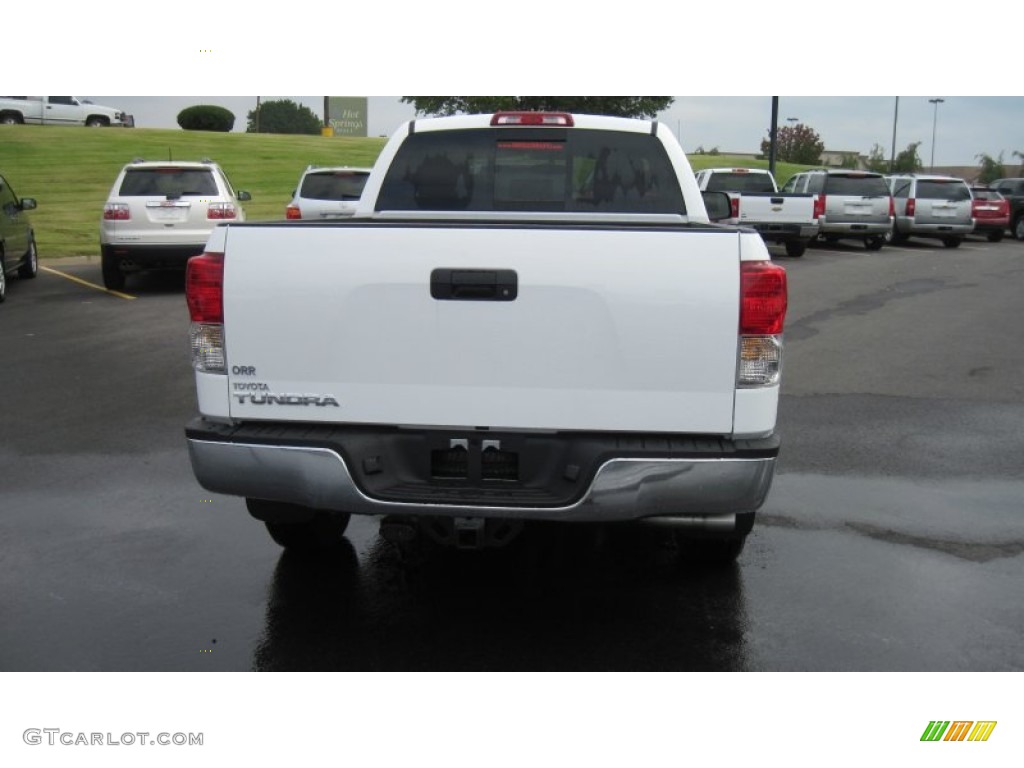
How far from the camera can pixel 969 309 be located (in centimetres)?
1512

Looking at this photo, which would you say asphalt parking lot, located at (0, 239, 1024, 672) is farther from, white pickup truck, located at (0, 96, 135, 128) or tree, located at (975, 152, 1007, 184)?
tree, located at (975, 152, 1007, 184)

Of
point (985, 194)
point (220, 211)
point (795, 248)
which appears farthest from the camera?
point (985, 194)

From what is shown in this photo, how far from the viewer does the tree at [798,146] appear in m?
82.9

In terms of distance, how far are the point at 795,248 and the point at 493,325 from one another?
66.3 ft

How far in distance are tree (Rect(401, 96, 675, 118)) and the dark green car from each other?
51.0 ft

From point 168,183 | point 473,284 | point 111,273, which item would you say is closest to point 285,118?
point 168,183

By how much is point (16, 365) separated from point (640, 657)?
8117 mm

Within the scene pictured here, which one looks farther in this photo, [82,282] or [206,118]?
[206,118]

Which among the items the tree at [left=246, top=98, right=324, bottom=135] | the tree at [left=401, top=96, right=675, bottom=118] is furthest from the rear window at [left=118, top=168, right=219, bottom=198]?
the tree at [left=246, top=98, right=324, bottom=135]

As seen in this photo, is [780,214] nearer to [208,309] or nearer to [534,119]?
[534,119]

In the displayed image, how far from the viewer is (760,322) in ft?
12.2

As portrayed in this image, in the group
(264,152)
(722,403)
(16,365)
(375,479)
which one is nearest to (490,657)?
(375,479)

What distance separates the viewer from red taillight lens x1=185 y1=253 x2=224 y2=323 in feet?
12.8
